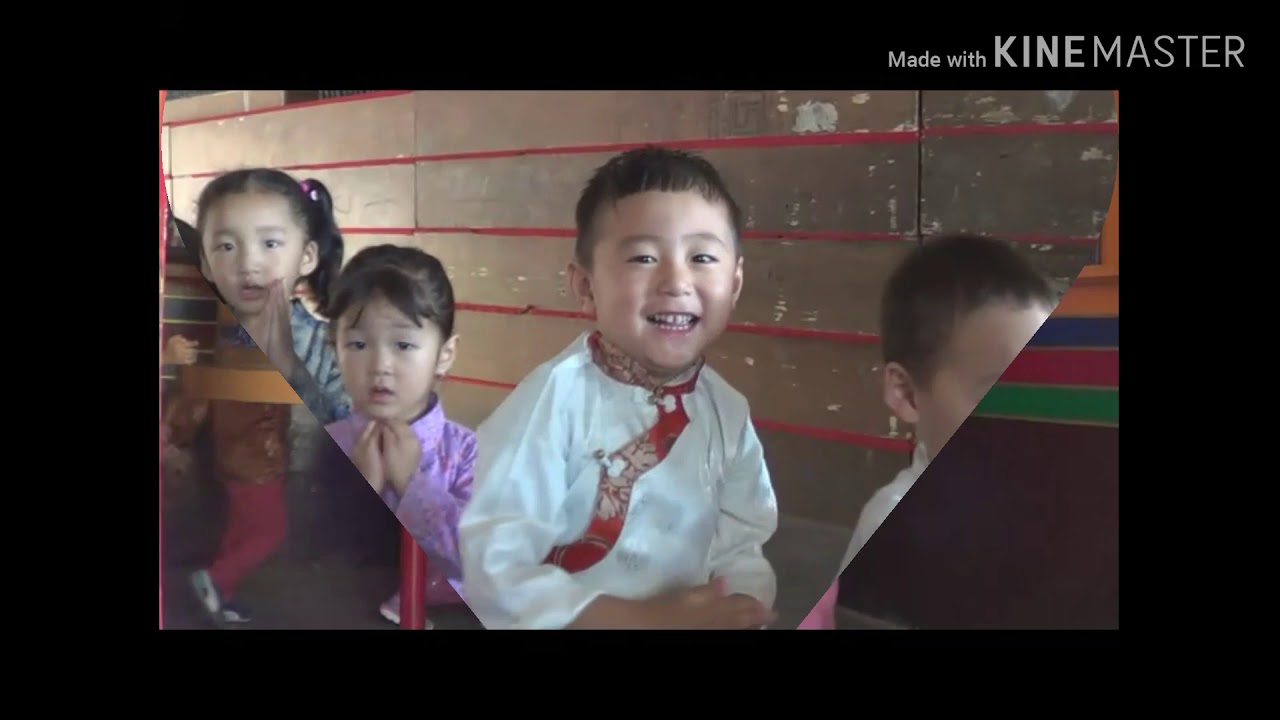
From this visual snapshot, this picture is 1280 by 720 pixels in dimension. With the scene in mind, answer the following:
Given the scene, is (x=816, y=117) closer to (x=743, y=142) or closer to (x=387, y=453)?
(x=743, y=142)

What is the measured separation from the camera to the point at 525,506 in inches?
46.2

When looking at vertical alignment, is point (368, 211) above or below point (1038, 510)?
above

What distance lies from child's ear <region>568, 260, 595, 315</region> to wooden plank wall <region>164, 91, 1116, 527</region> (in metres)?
0.01

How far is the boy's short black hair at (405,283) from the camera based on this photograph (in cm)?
118

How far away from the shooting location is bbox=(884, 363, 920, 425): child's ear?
112 centimetres

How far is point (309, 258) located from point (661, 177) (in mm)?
369

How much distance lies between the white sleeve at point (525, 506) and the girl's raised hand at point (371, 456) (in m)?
0.10

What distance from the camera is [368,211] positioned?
1.19 meters

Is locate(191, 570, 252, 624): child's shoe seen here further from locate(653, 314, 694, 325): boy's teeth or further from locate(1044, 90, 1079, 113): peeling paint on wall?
locate(1044, 90, 1079, 113): peeling paint on wall

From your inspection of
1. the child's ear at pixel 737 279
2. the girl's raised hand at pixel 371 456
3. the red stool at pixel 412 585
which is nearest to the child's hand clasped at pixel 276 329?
the girl's raised hand at pixel 371 456

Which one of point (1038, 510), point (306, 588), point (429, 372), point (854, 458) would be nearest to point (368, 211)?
point (429, 372)

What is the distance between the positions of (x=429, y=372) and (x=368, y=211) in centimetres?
17

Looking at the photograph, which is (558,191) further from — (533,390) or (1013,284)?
(1013,284)

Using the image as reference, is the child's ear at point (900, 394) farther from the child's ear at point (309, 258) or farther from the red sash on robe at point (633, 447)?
the child's ear at point (309, 258)
